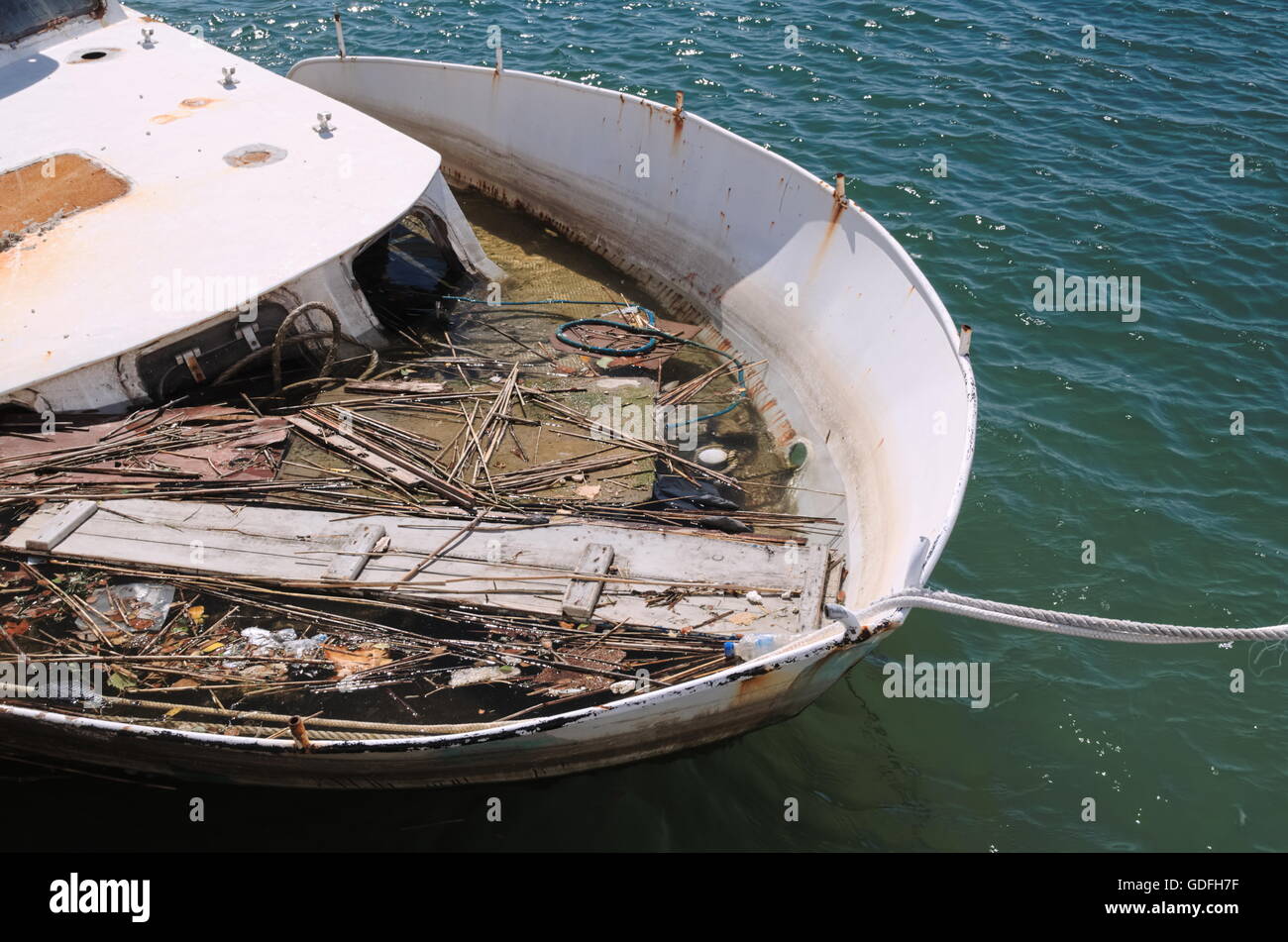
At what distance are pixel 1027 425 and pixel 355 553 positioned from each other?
22.3ft

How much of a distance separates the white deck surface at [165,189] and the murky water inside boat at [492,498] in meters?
1.31

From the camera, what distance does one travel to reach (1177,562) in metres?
8.31

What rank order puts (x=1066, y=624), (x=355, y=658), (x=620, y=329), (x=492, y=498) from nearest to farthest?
(x=1066, y=624)
(x=355, y=658)
(x=492, y=498)
(x=620, y=329)

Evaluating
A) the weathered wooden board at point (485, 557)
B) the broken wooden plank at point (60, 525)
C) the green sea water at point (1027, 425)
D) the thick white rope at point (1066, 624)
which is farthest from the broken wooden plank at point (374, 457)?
the thick white rope at point (1066, 624)

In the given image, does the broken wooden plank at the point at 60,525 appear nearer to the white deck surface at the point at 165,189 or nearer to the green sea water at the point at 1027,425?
the white deck surface at the point at 165,189

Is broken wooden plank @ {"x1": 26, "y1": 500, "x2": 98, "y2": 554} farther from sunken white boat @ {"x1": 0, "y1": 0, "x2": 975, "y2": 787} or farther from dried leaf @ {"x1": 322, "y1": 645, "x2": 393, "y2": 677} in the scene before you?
dried leaf @ {"x1": 322, "y1": 645, "x2": 393, "y2": 677}

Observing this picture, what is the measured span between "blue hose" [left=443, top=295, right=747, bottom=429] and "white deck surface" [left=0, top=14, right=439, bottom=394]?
65.8 inches

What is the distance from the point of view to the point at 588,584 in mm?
6621

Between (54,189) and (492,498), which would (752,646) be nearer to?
(492,498)

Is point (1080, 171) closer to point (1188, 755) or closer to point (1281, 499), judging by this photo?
point (1281, 499)

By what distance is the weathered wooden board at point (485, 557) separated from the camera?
21.6ft

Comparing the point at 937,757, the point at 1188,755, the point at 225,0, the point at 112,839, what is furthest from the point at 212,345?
the point at 225,0

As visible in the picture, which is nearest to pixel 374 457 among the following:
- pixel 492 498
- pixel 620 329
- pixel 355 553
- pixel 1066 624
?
pixel 492 498
